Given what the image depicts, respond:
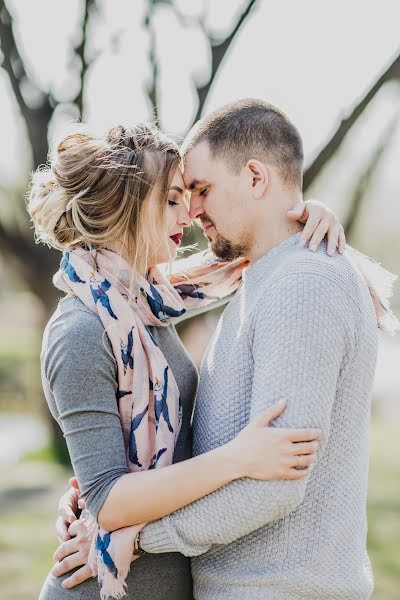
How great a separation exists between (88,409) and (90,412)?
14 millimetres

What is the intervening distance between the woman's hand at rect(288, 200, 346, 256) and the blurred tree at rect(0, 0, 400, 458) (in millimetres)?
2188

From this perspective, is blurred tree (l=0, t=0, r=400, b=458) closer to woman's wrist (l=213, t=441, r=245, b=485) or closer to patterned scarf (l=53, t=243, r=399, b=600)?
patterned scarf (l=53, t=243, r=399, b=600)

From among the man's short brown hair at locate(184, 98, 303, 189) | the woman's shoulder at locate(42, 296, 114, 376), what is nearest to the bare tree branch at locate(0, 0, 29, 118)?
the man's short brown hair at locate(184, 98, 303, 189)

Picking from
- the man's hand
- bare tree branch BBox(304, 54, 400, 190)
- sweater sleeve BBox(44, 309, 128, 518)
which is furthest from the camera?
bare tree branch BBox(304, 54, 400, 190)

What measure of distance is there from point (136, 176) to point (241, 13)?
9.57ft

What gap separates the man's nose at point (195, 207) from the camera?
2.51m

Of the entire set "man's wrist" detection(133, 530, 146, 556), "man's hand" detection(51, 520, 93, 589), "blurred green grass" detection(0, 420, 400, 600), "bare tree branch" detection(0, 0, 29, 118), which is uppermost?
"man's wrist" detection(133, 530, 146, 556)

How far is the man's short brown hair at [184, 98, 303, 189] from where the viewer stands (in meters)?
2.41

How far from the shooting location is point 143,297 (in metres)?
2.27

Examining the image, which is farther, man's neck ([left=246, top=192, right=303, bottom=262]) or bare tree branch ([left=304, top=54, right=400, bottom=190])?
bare tree branch ([left=304, top=54, right=400, bottom=190])

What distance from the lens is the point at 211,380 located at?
7.13 feet

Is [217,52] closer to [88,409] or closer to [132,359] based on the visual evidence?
[132,359]

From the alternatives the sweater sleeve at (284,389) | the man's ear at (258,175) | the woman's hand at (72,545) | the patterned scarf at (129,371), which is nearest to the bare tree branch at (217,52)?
the man's ear at (258,175)

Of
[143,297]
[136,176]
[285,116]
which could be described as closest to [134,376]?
[143,297]
